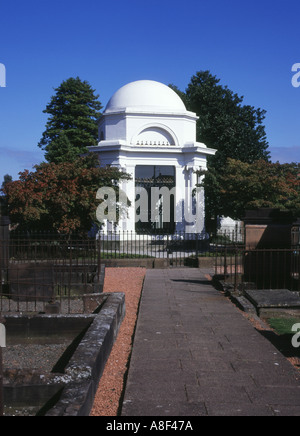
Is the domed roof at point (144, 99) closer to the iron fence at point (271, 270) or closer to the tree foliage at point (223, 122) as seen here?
the tree foliage at point (223, 122)

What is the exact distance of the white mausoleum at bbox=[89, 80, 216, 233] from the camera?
25.7m

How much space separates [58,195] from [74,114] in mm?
23209

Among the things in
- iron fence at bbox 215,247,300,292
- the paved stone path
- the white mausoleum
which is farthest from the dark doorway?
the paved stone path

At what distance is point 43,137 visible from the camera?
41.1 metres

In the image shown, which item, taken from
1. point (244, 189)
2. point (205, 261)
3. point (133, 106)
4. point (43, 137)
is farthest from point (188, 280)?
point (43, 137)

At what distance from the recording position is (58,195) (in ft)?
62.7

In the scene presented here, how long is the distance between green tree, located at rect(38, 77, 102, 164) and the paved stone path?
3038 centimetres

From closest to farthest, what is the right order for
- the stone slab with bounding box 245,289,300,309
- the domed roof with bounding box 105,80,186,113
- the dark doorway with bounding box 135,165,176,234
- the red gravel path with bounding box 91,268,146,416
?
the red gravel path with bounding box 91,268,146,416
the stone slab with bounding box 245,289,300,309
the dark doorway with bounding box 135,165,176,234
the domed roof with bounding box 105,80,186,113

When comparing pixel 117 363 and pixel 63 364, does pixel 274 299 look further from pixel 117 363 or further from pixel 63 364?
pixel 63 364

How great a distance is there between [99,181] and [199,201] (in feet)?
24.0

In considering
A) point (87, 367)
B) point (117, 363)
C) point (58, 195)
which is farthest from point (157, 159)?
point (87, 367)

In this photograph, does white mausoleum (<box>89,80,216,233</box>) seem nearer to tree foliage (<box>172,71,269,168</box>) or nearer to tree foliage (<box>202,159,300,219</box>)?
tree foliage (<box>202,159,300,219</box>)
